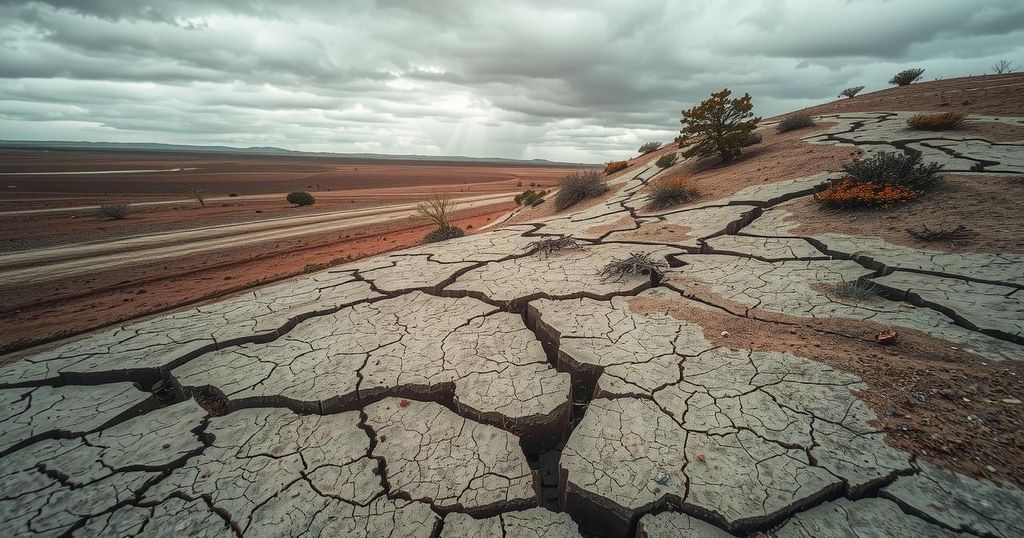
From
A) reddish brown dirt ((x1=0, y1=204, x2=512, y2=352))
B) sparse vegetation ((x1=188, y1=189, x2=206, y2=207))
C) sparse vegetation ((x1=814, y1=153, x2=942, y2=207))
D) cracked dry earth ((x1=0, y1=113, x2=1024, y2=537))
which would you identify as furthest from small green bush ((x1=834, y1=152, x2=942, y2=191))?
sparse vegetation ((x1=188, y1=189, x2=206, y2=207))

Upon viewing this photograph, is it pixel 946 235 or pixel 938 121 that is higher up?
pixel 938 121

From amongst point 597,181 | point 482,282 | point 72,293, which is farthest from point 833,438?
point 72,293

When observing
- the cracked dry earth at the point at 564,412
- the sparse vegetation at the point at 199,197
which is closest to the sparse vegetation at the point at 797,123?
the cracked dry earth at the point at 564,412

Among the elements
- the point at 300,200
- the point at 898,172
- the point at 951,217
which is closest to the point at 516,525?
the point at 951,217

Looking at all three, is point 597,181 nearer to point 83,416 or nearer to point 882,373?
point 882,373

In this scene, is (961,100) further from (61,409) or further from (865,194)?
(61,409)
